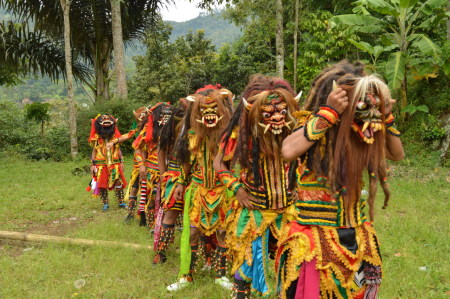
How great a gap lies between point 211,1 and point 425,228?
34.6 feet

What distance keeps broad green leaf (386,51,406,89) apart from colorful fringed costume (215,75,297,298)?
291 inches

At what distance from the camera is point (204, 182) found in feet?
14.4

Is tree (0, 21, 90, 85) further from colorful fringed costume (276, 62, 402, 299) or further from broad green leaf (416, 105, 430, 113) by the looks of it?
colorful fringed costume (276, 62, 402, 299)

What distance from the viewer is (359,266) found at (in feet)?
8.10

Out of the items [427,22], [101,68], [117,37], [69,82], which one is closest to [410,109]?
[427,22]

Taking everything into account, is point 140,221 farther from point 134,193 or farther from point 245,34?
point 245,34

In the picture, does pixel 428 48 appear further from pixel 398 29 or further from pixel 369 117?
pixel 369 117

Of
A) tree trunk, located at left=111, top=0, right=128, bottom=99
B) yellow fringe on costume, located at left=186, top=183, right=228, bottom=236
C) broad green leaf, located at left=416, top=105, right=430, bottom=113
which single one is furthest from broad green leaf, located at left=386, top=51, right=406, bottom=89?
tree trunk, located at left=111, top=0, right=128, bottom=99

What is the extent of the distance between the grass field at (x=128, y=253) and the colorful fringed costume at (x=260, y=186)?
1.09 metres

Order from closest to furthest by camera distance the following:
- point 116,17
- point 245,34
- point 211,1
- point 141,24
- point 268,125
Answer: point 268,125 < point 211,1 < point 116,17 < point 141,24 < point 245,34

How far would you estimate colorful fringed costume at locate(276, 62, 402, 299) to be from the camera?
2.30 m

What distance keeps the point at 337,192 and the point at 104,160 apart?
684 centimetres

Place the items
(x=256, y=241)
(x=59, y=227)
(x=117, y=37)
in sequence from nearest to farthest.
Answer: (x=256, y=241) < (x=59, y=227) < (x=117, y=37)

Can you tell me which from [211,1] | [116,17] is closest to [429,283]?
[211,1]
